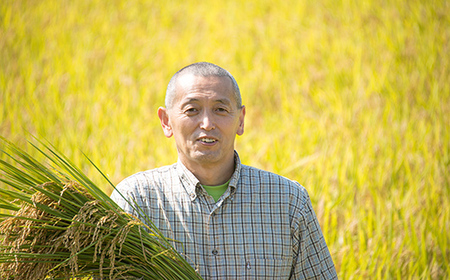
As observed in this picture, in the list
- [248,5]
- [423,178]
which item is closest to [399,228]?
[423,178]

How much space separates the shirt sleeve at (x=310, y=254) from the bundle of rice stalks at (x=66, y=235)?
567 mm

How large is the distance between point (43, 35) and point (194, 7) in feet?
8.43

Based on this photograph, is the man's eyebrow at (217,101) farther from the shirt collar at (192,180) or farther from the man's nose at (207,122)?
the shirt collar at (192,180)

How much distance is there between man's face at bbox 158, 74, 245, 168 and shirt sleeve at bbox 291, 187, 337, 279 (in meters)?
0.44

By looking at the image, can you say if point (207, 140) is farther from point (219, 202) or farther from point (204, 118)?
point (219, 202)

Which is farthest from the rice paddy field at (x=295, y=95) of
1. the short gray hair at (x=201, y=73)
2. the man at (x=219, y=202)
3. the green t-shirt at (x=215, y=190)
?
the short gray hair at (x=201, y=73)

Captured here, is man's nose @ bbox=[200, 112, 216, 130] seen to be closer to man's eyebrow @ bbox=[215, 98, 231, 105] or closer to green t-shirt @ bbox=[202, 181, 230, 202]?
man's eyebrow @ bbox=[215, 98, 231, 105]

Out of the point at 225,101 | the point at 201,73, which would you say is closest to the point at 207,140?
the point at 225,101

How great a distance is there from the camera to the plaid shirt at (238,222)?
1749 mm

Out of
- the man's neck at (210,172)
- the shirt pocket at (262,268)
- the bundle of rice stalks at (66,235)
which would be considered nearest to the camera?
the bundle of rice stalks at (66,235)

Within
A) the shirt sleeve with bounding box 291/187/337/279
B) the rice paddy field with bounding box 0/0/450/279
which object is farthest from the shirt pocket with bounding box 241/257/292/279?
the rice paddy field with bounding box 0/0/450/279

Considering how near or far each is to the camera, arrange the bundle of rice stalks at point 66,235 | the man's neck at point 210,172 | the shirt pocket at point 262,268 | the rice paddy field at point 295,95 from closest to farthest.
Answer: the bundle of rice stalks at point 66,235, the shirt pocket at point 262,268, the man's neck at point 210,172, the rice paddy field at point 295,95

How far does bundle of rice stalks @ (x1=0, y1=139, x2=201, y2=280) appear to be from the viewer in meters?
1.38

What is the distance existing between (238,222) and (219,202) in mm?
115
